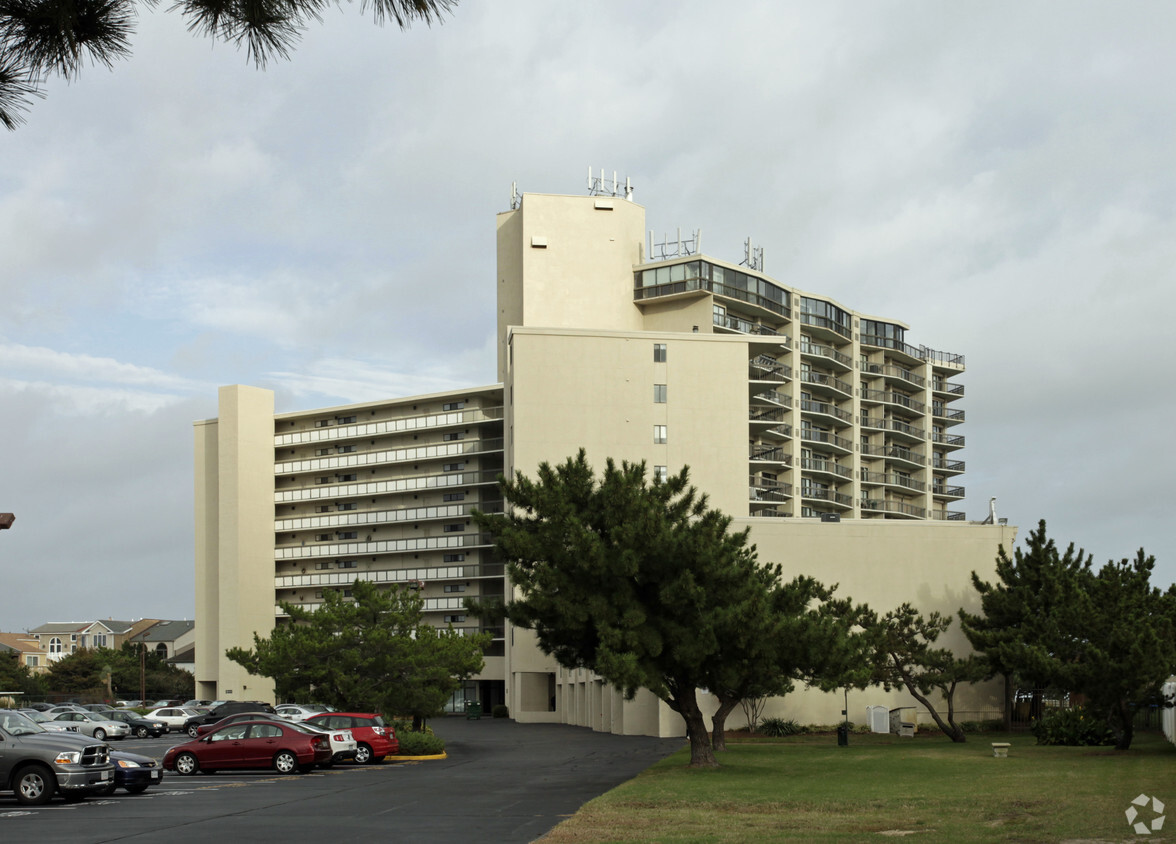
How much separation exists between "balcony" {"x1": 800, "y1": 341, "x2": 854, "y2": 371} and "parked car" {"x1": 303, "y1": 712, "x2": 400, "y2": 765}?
6558 centimetres

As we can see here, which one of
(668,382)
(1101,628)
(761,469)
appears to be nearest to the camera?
(1101,628)


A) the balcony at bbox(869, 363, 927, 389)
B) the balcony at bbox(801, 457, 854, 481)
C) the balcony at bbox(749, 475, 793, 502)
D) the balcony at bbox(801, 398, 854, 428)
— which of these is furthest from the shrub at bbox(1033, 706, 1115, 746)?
the balcony at bbox(869, 363, 927, 389)

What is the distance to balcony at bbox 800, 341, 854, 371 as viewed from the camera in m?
98.6

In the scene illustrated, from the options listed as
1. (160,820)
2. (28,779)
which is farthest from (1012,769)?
(28,779)

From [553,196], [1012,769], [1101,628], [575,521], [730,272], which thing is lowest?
[1012,769]

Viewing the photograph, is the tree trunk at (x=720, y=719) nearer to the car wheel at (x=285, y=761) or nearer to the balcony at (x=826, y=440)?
the car wheel at (x=285, y=761)

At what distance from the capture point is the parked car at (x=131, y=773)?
26141 mm

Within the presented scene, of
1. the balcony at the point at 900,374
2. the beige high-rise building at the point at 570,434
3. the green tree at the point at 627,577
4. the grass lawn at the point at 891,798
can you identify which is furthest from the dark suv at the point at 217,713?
the balcony at the point at 900,374

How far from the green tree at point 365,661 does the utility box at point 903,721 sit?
1851 centimetres

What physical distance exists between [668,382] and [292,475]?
43.0m

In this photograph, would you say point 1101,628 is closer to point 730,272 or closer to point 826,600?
point 826,600

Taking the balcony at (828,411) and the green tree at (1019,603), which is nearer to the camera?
the green tree at (1019,603)

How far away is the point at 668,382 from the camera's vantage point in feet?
273

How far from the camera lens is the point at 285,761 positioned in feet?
110
